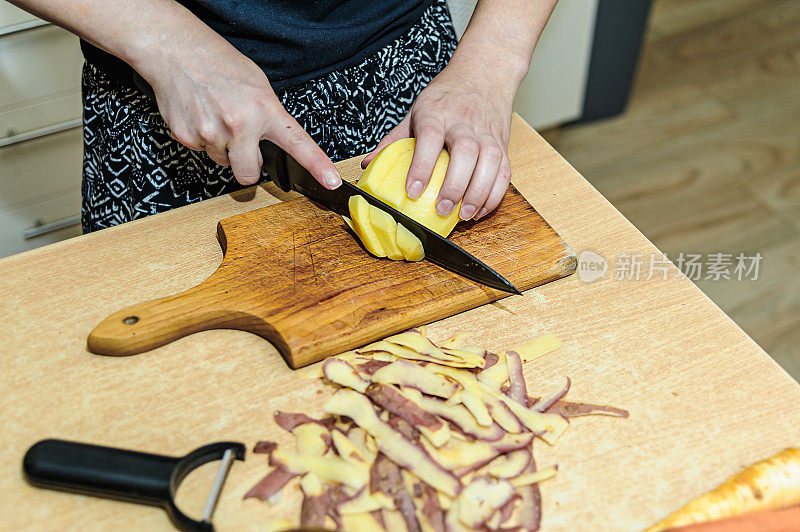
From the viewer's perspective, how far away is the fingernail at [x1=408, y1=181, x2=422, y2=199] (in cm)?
92

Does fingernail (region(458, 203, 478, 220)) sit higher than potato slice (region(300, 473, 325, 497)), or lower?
higher

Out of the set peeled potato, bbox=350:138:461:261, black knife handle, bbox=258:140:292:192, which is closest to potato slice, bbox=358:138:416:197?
peeled potato, bbox=350:138:461:261

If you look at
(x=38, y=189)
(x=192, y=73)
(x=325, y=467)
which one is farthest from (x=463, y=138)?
(x=38, y=189)

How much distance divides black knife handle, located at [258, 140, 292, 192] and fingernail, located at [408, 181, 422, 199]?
0.17m

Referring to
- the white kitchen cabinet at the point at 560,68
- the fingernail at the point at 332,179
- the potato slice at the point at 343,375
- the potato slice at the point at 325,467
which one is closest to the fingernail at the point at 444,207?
A: the fingernail at the point at 332,179

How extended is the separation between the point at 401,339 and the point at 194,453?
0.27 metres

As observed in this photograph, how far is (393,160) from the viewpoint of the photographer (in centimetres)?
95

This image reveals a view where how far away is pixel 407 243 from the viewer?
90cm

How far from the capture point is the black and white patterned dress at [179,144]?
1065 mm

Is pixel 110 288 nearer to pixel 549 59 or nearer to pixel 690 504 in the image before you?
pixel 690 504

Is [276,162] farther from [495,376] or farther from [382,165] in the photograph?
[495,376]

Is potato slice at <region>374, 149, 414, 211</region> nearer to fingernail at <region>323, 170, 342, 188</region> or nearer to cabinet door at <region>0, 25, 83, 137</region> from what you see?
fingernail at <region>323, 170, 342, 188</region>

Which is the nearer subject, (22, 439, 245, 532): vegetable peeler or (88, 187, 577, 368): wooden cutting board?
(22, 439, 245, 532): vegetable peeler

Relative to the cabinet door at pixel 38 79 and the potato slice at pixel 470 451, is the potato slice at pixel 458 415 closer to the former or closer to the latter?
the potato slice at pixel 470 451
